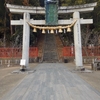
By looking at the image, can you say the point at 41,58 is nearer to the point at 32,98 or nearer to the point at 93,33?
the point at 93,33

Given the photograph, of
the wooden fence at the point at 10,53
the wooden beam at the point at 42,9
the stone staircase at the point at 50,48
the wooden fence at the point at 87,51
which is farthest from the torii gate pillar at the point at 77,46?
the wooden fence at the point at 10,53

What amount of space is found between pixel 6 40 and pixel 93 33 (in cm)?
1283

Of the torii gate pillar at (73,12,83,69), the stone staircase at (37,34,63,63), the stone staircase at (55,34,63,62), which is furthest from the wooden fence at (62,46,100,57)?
the torii gate pillar at (73,12,83,69)

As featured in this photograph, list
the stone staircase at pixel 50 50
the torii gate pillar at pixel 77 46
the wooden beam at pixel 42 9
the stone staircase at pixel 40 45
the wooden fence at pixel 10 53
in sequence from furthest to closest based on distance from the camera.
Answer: the stone staircase at pixel 40 45 < the stone staircase at pixel 50 50 < the wooden fence at pixel 10 53 < the wooden beam at pixel 42 9 < the torii gate pillar at pixel 77 46

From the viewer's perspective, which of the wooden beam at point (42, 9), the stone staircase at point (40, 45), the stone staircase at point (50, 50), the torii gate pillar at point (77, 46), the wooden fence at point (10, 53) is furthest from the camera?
the stone staircase at point (40, 45)

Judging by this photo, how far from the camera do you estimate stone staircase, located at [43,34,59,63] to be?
2539cm

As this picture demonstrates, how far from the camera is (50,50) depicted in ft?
94.2

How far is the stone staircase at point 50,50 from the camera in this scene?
Answer: 2539cm

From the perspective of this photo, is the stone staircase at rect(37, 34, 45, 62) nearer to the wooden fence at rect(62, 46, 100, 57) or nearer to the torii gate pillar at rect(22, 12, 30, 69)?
the wooden fence at rect(62, 46, 100, 57)

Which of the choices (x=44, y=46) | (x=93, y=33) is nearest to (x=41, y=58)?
(x=44, y=46)

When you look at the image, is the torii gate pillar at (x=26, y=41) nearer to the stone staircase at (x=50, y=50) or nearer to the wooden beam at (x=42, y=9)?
the wooden beam at (x=42, y=9)

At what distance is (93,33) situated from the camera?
27.9 metres

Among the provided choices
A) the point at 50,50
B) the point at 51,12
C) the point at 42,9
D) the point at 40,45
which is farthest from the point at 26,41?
the point at 40,45

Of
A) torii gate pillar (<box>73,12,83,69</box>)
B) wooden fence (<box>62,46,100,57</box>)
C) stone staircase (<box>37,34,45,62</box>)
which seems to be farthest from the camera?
stone staircase (<box>37,34,45,62</box>)
